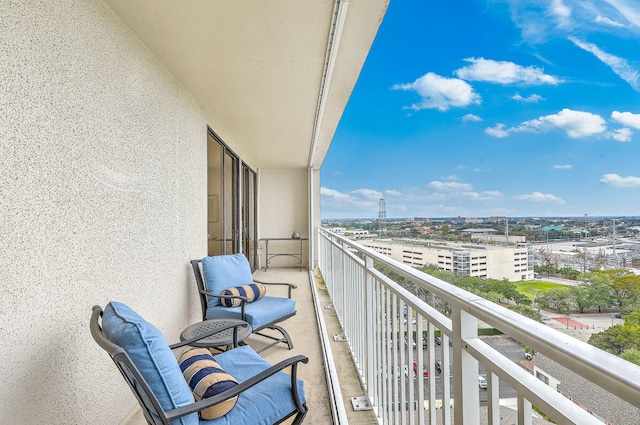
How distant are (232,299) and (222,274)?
0.28 m

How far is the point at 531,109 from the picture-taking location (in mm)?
1172

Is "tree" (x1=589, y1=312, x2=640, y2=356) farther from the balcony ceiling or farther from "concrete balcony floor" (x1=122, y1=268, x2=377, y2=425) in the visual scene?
the balcony ceiling

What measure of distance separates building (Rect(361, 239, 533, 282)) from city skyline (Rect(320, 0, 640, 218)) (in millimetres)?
156

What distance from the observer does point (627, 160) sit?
2.45 ft

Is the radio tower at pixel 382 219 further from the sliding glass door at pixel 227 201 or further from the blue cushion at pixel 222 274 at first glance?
the sliding glass door at pixel 227 201

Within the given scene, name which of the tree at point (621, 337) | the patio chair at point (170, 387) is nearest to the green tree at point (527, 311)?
the tree at point (621, 337)

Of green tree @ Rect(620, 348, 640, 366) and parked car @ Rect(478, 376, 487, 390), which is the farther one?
parked car @ Rect(478, 376, 487, 390)

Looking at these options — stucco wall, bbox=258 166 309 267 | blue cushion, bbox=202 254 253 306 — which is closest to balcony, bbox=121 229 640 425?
blue cushion, bbox=202 254 253 306

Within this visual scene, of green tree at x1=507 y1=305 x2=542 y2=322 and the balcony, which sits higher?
green tree at x1=507 y1=305 x2=542 y2=322

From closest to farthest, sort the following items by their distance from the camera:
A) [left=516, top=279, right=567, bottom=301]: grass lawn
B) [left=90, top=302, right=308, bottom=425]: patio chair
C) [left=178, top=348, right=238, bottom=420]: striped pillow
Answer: [left=516, top=279, right=567, bottom=301]: grass lawn < [left=90, top=302, right=308, bottom=425]: patio chair < [left=178, top=348, right=238, bottom=420]: striped pillow

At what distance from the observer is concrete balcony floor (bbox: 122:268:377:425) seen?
1908 millimetres

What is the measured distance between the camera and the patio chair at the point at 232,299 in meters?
2.69

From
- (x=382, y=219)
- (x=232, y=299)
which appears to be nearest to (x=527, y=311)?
(x=382, y=219)

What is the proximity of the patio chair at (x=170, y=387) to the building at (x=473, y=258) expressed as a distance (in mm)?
Answer: 730
